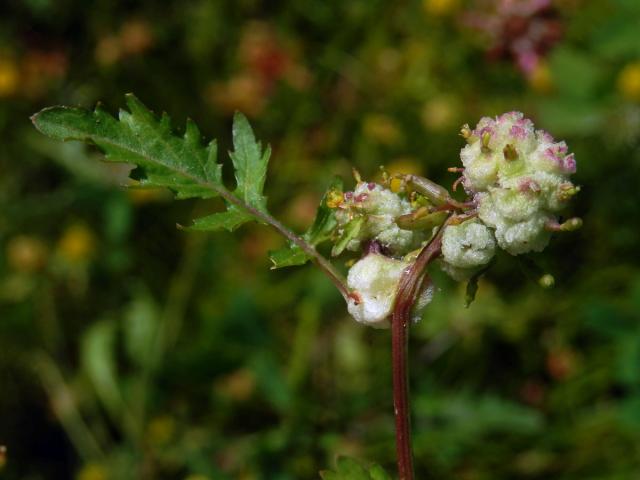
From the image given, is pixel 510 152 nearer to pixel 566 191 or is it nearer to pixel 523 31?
pixel 566 191

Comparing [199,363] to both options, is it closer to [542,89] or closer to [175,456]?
[175,456]

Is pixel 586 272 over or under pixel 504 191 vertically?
over

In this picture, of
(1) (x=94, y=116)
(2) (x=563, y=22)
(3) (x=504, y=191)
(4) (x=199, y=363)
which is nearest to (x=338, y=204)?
(3) (x=504, y=191)

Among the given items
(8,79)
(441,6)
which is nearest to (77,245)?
(8,79)

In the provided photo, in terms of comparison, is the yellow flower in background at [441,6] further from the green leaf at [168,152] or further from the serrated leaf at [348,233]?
the serrated leaf at [348,233]

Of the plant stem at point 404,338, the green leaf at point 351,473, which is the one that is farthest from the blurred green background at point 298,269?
the plant stem at point 404,338

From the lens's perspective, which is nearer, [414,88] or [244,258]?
[244,258]

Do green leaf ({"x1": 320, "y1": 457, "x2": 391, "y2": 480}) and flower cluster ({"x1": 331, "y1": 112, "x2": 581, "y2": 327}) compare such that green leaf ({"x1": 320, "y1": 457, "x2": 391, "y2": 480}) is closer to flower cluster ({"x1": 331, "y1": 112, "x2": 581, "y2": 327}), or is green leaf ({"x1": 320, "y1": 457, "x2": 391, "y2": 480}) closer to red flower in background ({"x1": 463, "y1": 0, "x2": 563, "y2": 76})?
flower cluster ({"x1": 331, "y1": 112, "x2": 581, "y2": 327})
